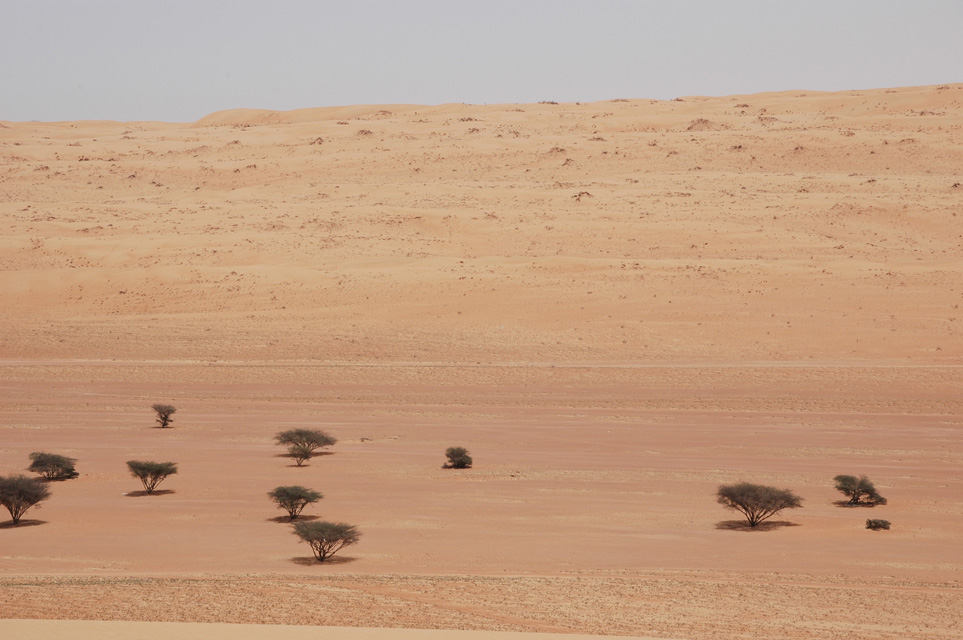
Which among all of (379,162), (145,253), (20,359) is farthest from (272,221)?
(20,359)

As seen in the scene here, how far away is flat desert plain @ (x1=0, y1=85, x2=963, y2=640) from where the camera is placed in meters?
13.8

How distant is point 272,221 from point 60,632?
41214 mm

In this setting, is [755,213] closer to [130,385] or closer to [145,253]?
[145,253]

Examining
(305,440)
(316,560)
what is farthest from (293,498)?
(305,440)

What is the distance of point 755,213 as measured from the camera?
49406 millimetres

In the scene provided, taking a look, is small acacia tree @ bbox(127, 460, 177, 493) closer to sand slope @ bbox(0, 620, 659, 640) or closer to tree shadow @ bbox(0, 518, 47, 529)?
tree shadow @ bbox(0, 518, 47, 529)

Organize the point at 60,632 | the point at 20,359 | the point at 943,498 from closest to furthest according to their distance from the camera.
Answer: the point at 60,632, the point at 943,498, the point at 20,359

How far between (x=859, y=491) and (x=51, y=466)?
49.2 feet

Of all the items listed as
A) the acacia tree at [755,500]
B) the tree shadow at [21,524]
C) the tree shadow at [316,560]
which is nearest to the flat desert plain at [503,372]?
the tree shadow at [21,524]

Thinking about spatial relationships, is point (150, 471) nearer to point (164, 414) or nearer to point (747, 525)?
point (164, 414)

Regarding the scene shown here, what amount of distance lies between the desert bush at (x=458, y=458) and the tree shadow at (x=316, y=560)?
5.73m

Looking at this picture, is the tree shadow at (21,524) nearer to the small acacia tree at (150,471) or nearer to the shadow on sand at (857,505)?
the small acacia tree at (150,471)

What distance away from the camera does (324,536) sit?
15211 millimetres

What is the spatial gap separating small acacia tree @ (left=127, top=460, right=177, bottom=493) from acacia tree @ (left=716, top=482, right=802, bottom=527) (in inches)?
400
